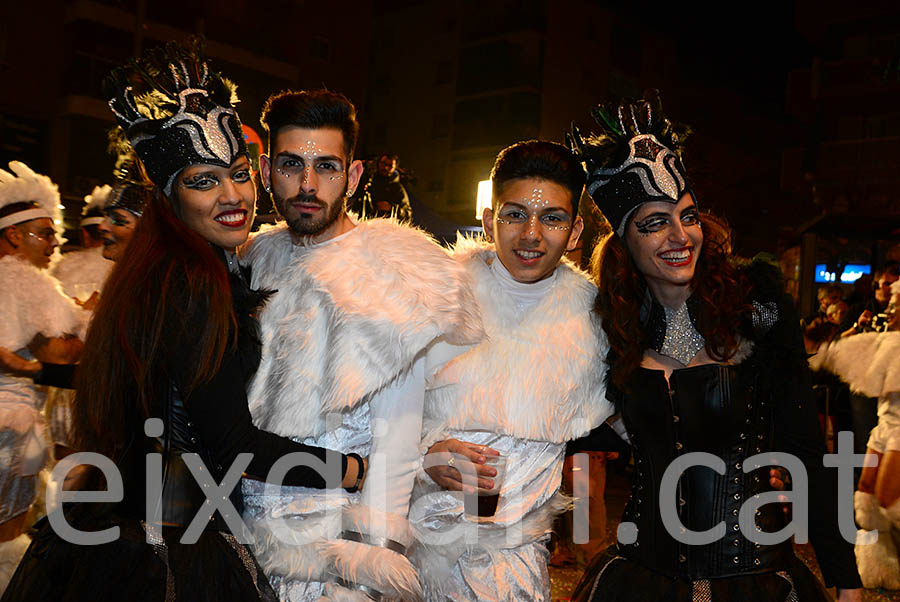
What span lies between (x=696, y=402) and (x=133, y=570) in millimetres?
1596

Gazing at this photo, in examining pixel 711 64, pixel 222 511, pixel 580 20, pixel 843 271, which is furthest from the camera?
pixel 711 64

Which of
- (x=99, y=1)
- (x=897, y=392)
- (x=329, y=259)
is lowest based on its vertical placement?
(x=897, y=392)

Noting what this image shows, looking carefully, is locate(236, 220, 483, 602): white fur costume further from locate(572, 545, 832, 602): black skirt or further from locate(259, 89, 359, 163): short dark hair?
locate(572, 545, 832, 602): black skirt

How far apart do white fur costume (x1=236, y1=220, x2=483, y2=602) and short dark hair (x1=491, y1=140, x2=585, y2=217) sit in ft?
1.64

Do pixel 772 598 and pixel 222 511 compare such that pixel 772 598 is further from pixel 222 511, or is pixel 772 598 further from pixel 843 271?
pixel 843 271

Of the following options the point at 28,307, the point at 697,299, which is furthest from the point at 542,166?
the point at 28,307

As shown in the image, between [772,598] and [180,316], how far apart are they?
5.78ft

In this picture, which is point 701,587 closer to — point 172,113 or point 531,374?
point 531,374

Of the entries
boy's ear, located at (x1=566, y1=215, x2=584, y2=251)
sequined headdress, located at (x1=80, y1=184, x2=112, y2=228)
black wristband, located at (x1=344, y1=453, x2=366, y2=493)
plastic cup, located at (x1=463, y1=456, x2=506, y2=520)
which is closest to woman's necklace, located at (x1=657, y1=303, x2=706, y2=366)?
boy's ear, located at (x1=566, y1=215, x2=584, y2=251)

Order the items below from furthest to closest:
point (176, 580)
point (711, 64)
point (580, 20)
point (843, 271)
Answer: point (711, 64)
point (580, 20)
point (843, 271)
point (176, 580)

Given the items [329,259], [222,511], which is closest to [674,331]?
[329,259]

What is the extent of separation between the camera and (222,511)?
196 cm

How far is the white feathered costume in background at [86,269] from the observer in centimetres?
525

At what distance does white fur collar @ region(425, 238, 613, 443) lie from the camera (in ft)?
8.15
